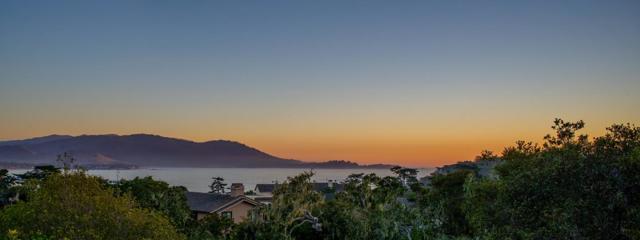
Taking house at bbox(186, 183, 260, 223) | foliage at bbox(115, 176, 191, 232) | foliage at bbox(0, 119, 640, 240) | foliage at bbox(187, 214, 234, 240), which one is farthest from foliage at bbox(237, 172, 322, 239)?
house at bbox(186, 183, 260, 223)

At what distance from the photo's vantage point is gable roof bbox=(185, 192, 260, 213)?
37.6 meters

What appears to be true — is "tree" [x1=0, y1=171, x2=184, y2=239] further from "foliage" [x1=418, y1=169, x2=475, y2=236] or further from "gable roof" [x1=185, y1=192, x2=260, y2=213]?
"gable roof" [x1=185, y1=192, x2=260, y2=213]

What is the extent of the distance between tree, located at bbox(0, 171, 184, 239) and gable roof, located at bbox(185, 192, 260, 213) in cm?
2507

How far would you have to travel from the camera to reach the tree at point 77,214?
11.0 m

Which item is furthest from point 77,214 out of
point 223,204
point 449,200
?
point 223,204

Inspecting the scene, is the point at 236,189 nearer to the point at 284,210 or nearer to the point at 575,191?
the point at 284,210

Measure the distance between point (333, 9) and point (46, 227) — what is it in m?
16.5

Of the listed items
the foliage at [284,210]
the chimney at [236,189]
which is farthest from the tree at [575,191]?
the chimney at [236,189]

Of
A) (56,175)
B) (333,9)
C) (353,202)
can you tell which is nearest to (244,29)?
(333,9)

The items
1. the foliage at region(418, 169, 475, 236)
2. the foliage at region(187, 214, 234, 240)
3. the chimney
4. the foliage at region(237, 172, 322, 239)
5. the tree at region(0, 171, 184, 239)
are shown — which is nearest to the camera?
the tree at region(0, 171, 184, 239)

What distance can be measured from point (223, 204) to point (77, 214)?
2670 cm

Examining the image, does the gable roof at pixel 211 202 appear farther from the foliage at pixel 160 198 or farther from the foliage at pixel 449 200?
the foliage at pixel 449 200

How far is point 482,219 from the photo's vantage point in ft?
39.7

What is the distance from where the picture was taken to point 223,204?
37.7m
